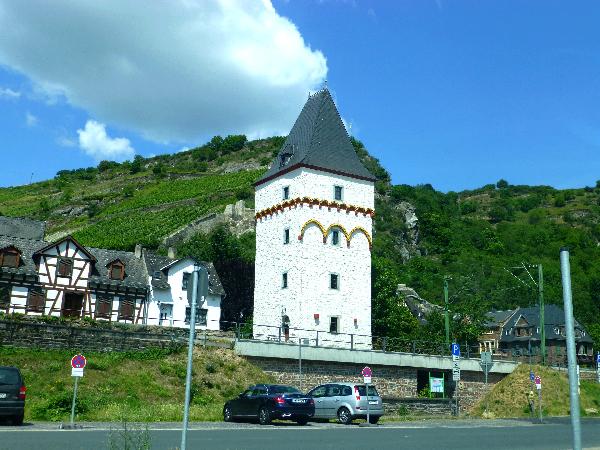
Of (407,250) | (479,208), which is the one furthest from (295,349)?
(479,208)

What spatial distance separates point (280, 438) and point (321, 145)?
3325 cm

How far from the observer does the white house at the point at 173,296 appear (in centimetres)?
5412

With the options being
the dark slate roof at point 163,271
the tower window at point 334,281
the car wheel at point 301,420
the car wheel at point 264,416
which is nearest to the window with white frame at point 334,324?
the tower window at point 334,281

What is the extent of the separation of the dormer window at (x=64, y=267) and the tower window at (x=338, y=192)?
2184cm

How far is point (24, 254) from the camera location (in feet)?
162

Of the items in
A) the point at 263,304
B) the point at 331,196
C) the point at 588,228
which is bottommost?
the point at 263,304

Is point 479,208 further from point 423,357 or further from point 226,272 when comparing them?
point 423,357

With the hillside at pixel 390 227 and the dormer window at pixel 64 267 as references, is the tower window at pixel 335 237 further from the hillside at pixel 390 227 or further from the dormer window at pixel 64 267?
the dormer window at pixel 64 267

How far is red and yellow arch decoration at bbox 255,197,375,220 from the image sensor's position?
46.6m

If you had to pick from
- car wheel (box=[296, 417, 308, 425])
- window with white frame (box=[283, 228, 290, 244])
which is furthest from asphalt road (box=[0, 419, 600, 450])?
window with white frame (box=[283, 228, 290, 244])

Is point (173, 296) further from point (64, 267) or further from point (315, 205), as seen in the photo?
point (315, 205)

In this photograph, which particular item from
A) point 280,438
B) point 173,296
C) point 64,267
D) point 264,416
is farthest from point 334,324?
point 280,438

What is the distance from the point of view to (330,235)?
47219mm

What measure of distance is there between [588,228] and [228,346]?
147549 millimetres
